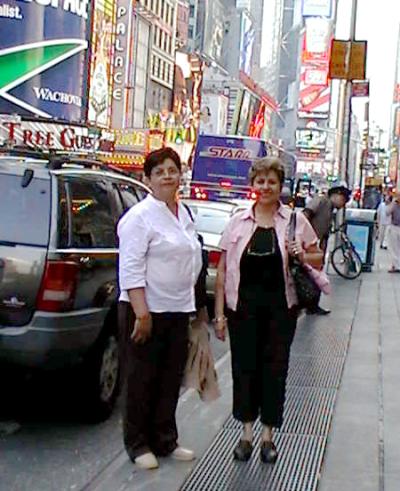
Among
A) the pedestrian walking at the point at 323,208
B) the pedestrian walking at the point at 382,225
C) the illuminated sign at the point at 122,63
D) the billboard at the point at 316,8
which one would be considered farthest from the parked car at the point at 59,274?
the billboard at the point at 316,8

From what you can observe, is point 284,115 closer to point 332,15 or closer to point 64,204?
point 332,15

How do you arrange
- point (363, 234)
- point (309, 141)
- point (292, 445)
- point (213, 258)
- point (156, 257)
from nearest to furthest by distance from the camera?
point (156, 257)
point (292, 445)
point (213, 258)
point (363, 234)
point (309, 141)

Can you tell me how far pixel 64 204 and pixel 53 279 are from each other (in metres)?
0.64

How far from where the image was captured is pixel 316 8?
184000 mm

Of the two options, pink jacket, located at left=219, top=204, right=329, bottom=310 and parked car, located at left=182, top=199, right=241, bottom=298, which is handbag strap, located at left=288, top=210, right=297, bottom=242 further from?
parked car, located at left=182, top=199, right=241, bottom=298

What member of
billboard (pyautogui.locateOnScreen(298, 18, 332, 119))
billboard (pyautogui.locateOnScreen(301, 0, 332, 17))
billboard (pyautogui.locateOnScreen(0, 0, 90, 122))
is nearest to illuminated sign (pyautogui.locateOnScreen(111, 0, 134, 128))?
billboard (pyautogui.locateOnScreen(0, 0, 90, 122))

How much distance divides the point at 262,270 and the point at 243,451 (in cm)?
113

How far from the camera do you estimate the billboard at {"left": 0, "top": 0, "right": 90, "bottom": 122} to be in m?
35.3

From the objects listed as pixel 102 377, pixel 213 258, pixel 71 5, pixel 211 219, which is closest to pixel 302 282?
pixel 102 377

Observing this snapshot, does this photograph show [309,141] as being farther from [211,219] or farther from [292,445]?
[292,445]

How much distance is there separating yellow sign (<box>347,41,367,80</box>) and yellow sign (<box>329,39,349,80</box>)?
4.7 inches

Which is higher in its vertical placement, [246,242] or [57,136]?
[57,136]

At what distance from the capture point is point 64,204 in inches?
266

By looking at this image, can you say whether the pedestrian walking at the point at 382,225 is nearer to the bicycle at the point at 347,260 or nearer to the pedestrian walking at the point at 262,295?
the bicycle at the point at 347,260
